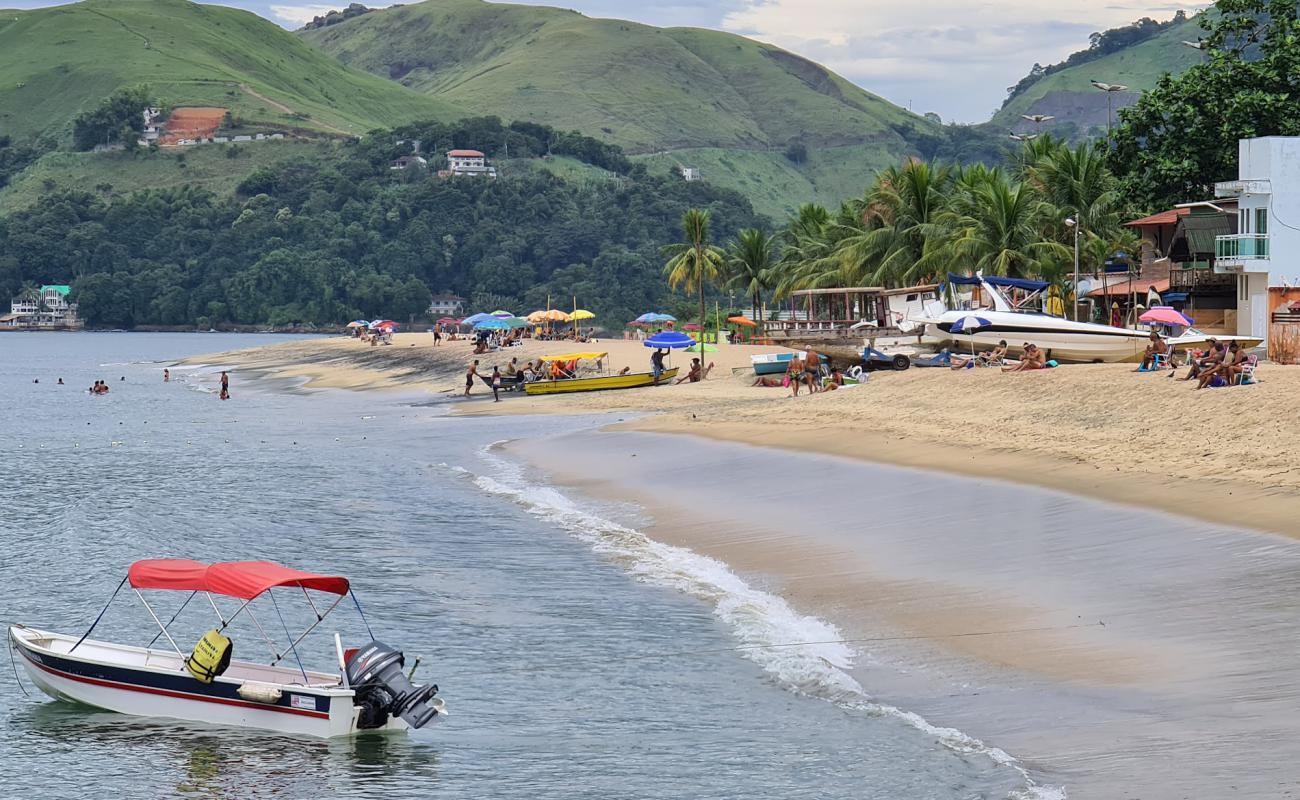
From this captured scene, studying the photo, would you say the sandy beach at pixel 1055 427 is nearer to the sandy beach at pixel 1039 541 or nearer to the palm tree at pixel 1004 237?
the sandy beach at pixel 1039 541

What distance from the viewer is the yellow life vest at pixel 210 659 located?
15.5 m

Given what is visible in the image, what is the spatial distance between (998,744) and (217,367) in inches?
4299

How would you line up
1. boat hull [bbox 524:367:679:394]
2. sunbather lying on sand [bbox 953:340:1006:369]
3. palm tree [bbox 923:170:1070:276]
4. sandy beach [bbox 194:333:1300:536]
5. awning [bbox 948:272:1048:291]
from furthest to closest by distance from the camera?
palm tree [bbox 923:170:1070:276] → boat hull [bbox 524:367:679:394] → awning [bbox 948:272:1048:291] → sunbather lying on sand [bbox 953:340:1006:369] → sandy beach [bbox 194:333:1300:536]

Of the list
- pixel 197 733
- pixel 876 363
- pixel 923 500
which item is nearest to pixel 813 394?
pixel 876 363

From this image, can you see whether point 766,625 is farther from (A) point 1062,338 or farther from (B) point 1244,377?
(A) point 1062,338

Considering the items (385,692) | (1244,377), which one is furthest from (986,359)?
(385,692)

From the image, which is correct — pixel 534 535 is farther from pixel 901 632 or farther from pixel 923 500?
pixel 901 632

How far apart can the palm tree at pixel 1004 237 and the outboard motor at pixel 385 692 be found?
50.7 m

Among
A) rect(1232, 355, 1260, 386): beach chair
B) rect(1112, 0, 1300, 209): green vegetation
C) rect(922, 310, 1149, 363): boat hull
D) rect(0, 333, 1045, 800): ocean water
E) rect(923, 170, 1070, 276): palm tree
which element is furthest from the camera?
rect(923, 170, 1070, 276): palm tree

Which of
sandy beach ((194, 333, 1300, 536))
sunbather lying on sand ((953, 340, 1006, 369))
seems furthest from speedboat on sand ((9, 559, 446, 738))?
sunbather lying on sand ((953, 340, 1006, 369))

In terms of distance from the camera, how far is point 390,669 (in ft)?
49.5

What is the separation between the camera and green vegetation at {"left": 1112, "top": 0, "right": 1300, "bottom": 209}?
5753cm

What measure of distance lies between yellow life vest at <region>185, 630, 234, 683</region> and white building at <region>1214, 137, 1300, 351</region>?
43.3 m

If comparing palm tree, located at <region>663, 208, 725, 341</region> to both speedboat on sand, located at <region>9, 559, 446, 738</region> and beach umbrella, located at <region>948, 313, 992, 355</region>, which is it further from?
speedboat on sand, located at <region>9, 559, 446, 738</region>
